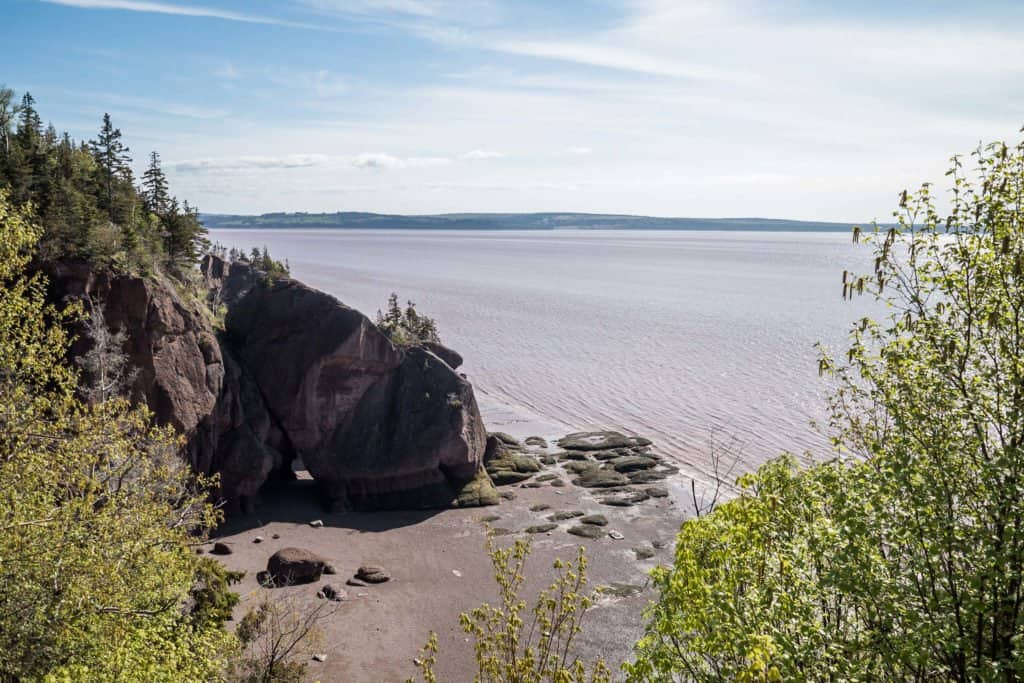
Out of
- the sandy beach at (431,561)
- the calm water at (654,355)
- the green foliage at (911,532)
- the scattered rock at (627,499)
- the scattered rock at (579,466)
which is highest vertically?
the green foliage at (911,532)

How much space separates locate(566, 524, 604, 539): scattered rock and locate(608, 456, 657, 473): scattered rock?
10.4 metres

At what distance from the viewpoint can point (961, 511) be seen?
38.3ft

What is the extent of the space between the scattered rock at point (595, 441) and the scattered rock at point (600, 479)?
511 cm

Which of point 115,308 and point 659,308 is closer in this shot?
point 115,308

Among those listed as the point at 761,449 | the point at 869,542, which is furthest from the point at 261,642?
the point at 761,449

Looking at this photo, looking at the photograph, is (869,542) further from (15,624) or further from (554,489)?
(554,489)

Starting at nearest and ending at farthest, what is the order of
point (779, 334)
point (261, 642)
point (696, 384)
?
point (261, 642) < point (696, 384) < point (779, 334)

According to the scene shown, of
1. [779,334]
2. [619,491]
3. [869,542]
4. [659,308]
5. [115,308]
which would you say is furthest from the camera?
[659,308]

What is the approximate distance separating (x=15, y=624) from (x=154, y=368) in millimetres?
24100

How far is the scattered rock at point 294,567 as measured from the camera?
36531 millimetres

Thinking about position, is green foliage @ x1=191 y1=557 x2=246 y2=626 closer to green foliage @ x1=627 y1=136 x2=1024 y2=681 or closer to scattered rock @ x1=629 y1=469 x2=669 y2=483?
green foliage @ x1=627 y1=136 x2=1024 y2=681

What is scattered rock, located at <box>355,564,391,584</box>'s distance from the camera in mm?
37469

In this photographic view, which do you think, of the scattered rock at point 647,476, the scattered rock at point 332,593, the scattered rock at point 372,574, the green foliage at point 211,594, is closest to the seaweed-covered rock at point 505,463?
the scattered rock at point 647,476

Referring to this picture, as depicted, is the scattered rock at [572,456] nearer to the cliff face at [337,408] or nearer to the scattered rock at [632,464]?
the scattered rock at [632,464]
